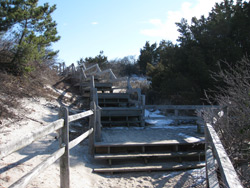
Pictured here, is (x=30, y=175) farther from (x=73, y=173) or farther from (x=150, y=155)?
(x=150, y=155)

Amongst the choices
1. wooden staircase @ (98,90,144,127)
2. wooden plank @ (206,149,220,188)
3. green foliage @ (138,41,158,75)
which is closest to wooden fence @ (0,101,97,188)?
wooden plank @ (206,149,220,188)

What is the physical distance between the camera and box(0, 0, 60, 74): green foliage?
9250 millimetres

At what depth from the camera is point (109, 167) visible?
6070 millimetres

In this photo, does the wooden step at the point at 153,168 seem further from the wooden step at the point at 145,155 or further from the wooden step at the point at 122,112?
the wooden step at the point at 122,112

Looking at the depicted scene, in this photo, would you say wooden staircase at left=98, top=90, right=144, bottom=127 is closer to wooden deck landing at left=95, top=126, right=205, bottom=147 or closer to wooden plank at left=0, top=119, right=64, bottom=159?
wooden deck landing at left=95, top=126, right=205, bottom=147

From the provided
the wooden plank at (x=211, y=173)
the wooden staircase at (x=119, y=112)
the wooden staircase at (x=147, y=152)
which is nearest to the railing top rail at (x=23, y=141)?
the wooden plank at (x=211, y=173)

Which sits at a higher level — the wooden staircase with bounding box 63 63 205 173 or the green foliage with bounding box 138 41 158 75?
the green foliage with bounding box 138 41 158 75

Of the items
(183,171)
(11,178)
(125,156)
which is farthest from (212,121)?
(11,178)

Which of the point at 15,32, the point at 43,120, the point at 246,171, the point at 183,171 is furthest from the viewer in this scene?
the point at 15,32

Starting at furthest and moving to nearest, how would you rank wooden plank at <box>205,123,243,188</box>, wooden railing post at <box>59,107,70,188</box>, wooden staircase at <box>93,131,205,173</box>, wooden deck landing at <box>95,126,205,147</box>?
1. wooden deck landing at <box>95,126,205,147</box>
2. wooden staircase at <box>93,131,205,173</box>
3. wooden railing post at <box>59,107,70,188</box>
4. wooden plank at <box>205,123,243,188</box>

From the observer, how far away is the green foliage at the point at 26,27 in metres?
9.25

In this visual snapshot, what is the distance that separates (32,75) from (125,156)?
7.39 meters

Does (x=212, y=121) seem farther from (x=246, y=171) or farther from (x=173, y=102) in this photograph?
(x=173, y=102)

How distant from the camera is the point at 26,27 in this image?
33.9 feet
